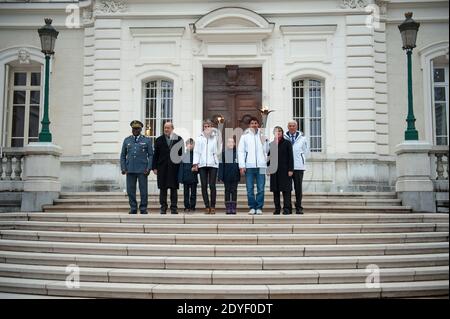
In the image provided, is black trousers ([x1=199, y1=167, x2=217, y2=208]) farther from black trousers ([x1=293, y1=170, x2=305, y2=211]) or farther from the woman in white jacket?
black trousers ([x1=293, y1=170, x2=305, y2=211])

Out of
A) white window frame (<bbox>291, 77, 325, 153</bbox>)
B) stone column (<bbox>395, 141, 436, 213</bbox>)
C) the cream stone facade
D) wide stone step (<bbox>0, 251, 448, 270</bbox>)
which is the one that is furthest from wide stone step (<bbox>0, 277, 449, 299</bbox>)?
white window frame (<bbox>291, 77, 325, 153</bbox>)

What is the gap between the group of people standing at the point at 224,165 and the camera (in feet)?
32.8

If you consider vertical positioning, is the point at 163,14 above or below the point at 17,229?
above

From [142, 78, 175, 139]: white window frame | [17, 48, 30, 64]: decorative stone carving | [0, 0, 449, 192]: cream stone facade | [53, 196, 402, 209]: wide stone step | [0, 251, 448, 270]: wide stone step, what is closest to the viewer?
[0, 251, 448, 270]: wide stone step

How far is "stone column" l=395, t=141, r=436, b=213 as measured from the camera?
10899 millimetres

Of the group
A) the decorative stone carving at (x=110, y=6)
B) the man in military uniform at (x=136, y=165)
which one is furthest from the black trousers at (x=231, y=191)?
the decorative stone carving at (x=110, y=6)

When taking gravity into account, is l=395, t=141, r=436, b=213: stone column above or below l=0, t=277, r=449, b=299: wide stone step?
above

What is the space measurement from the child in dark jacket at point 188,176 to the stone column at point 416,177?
16.1ft

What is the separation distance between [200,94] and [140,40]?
2.56 m

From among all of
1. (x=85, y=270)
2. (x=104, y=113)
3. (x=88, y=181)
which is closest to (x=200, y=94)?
(x=104, y=113)

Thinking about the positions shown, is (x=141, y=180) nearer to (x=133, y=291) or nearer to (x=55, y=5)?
(x=133, y=291)

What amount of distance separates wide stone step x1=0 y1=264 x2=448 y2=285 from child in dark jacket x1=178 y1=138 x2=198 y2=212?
11.4 feet

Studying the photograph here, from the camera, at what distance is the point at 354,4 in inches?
582

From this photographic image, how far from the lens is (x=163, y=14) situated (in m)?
15.0
